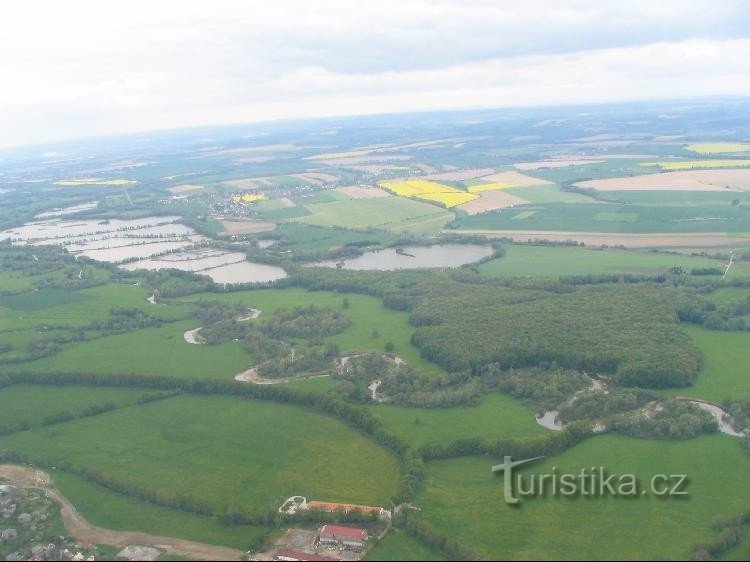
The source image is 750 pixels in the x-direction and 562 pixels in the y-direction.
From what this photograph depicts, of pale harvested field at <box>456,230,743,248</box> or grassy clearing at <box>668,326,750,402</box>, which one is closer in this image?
grassy clearing at <box>668,326,750,402</box>

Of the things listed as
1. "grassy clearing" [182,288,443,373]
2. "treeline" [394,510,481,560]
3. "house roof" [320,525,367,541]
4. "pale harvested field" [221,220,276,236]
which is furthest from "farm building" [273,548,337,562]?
"pale harvested field" [221,220,276,236]

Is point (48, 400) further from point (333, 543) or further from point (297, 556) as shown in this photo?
point (333, 543)

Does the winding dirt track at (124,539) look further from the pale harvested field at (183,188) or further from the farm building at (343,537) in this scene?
the pale harvested field at (183,188)

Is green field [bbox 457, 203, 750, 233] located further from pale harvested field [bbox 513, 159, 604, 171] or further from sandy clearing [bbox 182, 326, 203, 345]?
pale harvested field [bbox 513, 159, 604, 171]

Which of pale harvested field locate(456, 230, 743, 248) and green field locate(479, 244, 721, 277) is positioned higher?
pale harvested field locate(456, 230, 743, 248)

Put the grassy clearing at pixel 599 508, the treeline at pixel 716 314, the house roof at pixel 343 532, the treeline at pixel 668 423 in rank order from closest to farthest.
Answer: the grassy clearing at pixel 599 508, the house roof at pixel 343 532, the treeline at pixel 668 423, the treeline at pixel 716 314
